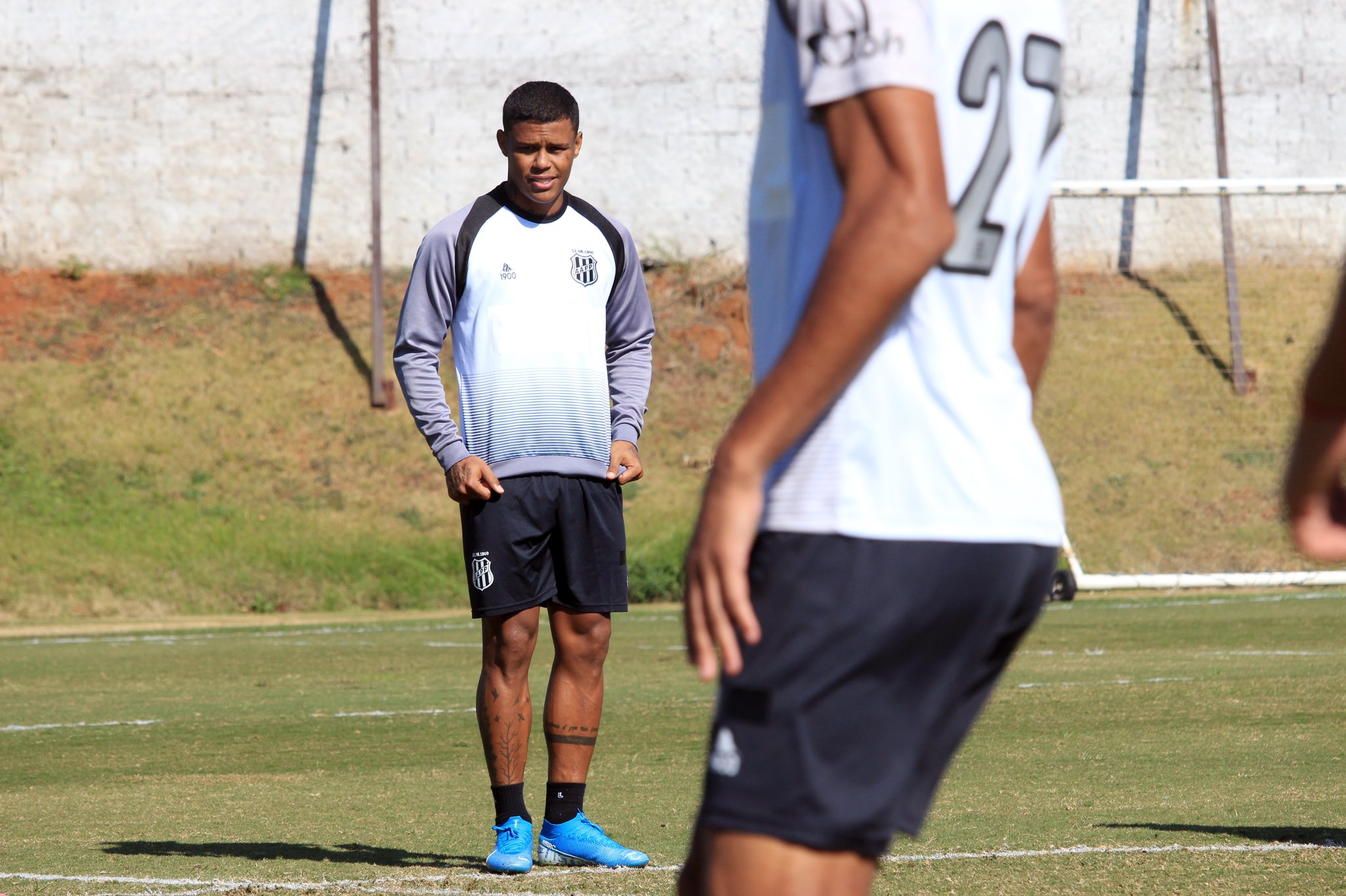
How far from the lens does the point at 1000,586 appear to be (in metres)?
1.96

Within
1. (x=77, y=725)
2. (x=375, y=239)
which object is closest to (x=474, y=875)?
(x=77, y=725)

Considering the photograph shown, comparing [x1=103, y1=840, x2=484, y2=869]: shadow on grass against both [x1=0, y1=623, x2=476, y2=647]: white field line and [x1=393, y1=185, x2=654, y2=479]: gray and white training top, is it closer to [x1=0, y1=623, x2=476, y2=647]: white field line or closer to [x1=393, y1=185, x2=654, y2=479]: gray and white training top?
[x1=393, y1=185, x2=654, y2=479]: gray and white training top

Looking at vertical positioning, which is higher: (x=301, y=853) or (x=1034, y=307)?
(x=1034, y=307)

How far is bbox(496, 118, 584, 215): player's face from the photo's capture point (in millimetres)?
5090

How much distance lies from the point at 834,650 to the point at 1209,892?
272 cm

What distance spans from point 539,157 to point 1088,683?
5.83m

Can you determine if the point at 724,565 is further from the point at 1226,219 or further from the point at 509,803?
the point at 1226,219

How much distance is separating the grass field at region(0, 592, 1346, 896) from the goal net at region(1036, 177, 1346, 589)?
6.52 m

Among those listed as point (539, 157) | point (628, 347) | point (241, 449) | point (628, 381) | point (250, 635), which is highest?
point (539, 157)

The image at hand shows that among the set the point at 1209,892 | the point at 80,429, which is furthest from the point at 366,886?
the point at 80,429

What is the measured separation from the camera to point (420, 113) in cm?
2723

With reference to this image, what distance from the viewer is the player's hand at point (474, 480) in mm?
5012

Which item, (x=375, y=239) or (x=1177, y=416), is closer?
(x=1177, y=416)

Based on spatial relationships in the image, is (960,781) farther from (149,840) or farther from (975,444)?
(975,444)
